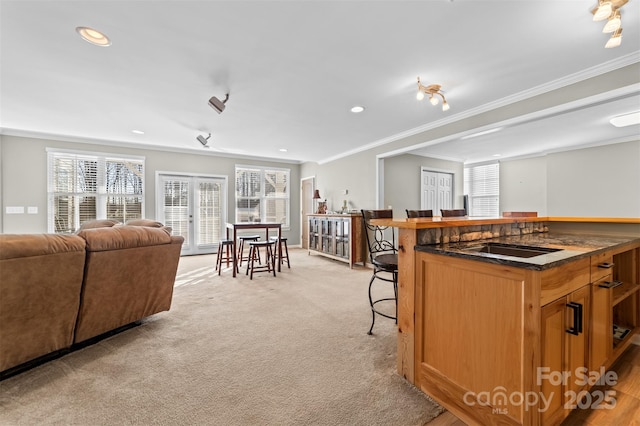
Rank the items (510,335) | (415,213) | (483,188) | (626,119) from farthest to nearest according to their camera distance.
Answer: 1. (483,188)
2. (626,119)
3. (415,213)
4. (510,335)

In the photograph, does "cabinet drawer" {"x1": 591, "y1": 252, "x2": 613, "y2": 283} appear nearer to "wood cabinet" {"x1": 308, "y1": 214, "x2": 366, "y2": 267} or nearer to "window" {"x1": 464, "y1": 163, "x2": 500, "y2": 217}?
"wood cabinet" {"x1": 308, "y1": 214, "x2": 366, "y2": 267}

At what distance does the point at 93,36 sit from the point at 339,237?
4.35 m

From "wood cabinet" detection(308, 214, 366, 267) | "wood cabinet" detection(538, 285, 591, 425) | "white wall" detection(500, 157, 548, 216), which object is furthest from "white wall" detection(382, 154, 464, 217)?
"wood cabinet" detection(538, 285, 591, 425)

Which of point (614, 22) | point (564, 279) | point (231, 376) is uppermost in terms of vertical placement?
point (614, 22)

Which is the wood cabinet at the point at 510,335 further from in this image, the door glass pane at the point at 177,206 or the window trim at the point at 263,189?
the window trim at the point at 263,189

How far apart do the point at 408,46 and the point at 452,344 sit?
2.18m

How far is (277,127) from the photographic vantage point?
4379 millimetres

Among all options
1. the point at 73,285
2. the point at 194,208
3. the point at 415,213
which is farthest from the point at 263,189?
the point at 73,285

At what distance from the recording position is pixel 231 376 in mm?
1739

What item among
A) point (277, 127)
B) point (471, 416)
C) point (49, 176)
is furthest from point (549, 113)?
point (49, 176)

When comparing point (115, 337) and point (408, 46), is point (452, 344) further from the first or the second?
point (115, 337)

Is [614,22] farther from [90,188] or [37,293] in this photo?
[90,188]

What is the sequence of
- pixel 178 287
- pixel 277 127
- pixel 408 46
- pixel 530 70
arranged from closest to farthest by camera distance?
1. pixel 408 46
2. pixel 530 70
3. pixel 178 287
4. pixel 277 127

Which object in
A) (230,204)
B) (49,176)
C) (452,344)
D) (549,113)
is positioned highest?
(549,113)
